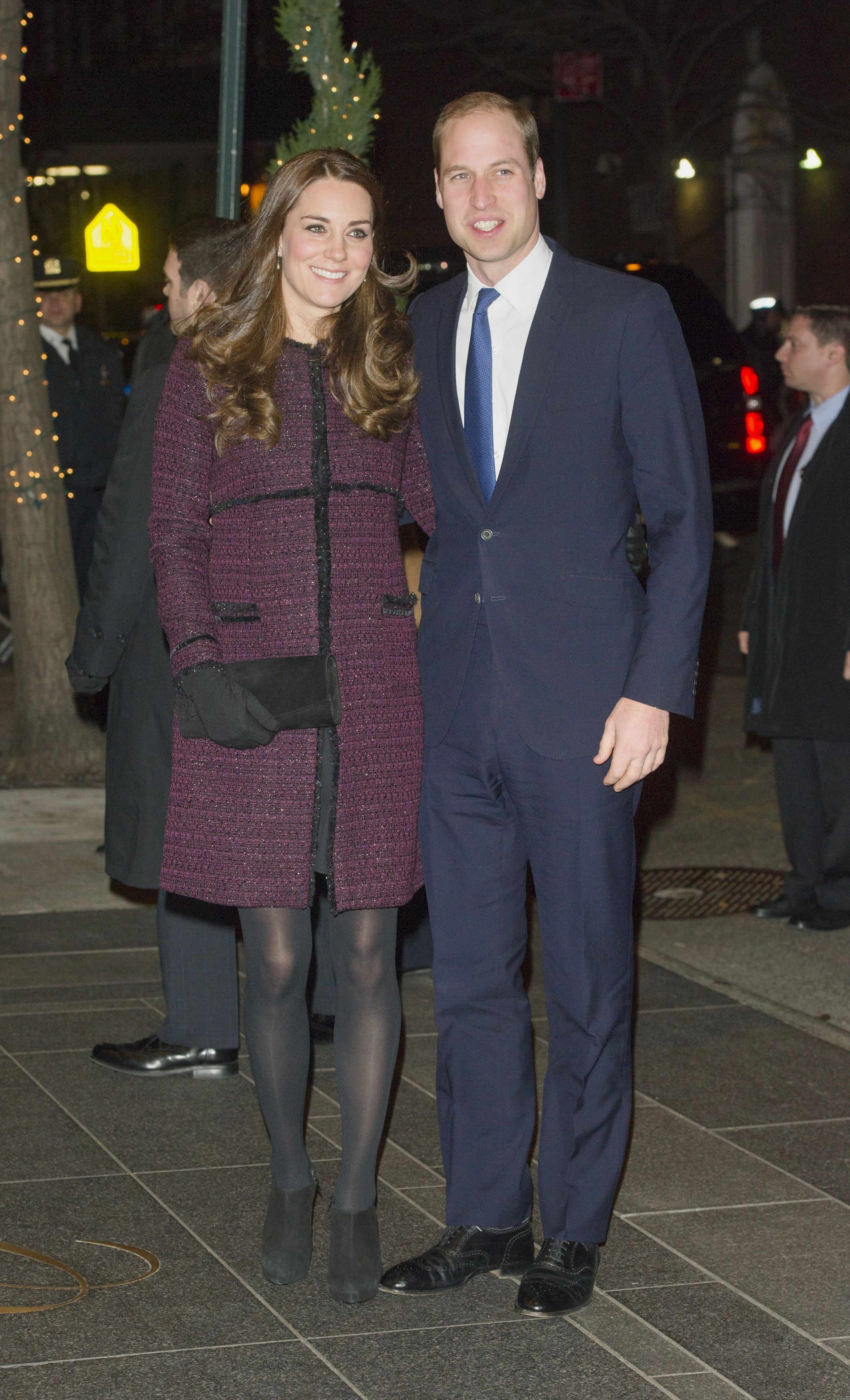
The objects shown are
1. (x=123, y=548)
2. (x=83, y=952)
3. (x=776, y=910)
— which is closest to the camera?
(x=123, y=548)

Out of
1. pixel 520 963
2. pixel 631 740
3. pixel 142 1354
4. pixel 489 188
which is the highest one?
pixel 489 188

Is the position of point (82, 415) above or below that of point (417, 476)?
above

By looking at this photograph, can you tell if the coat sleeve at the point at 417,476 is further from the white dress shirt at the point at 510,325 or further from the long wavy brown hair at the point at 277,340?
the white dress shirt at the point at 510,325

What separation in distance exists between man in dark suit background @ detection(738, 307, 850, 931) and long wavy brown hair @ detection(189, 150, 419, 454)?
10.3 ft

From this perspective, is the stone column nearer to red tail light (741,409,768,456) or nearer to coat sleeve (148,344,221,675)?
red tail light (741,409,768,456)

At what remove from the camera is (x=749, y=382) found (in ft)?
53.0

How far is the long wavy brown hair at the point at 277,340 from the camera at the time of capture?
352cm

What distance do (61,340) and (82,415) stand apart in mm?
643

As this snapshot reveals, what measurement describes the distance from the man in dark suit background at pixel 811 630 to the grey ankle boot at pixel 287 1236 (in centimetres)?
325

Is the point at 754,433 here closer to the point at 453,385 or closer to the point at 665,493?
the point at 453,385

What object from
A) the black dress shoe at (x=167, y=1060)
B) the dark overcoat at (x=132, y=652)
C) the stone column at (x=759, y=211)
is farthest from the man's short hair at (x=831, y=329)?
the stone column at (x=759, y=211)

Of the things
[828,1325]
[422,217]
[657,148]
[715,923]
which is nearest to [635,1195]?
[828,1325]

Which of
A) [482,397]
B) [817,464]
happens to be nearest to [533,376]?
[482,397]

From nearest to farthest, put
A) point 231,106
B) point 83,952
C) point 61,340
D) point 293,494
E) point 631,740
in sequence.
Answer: point 631,740, point 293,494, point 83,952, point 231,106, point 61,340
